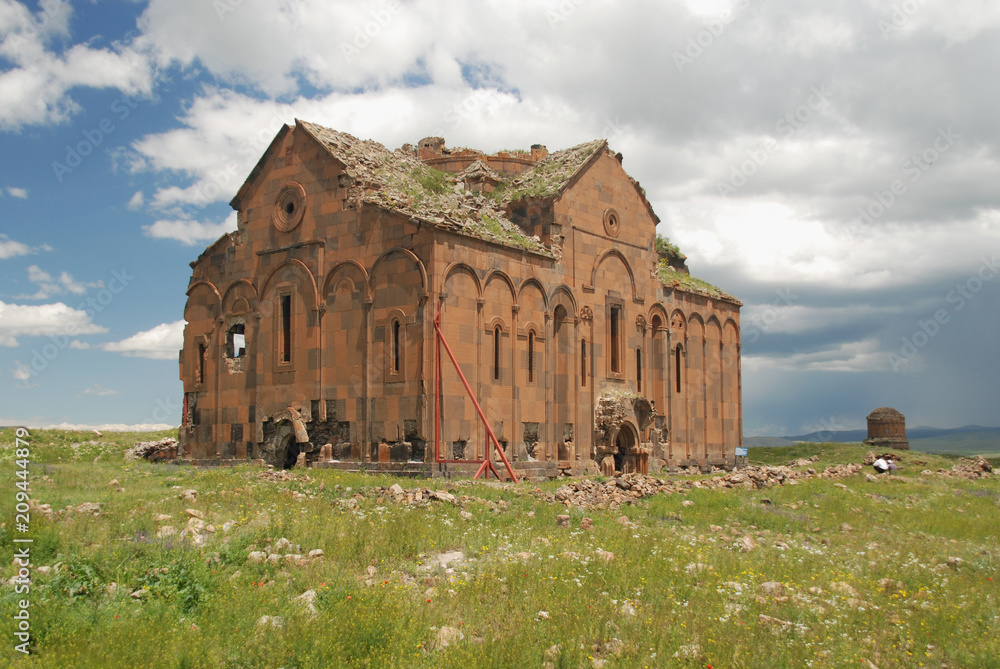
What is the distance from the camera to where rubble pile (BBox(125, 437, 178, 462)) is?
86.5ft

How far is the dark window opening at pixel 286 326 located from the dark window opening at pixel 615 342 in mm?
9427

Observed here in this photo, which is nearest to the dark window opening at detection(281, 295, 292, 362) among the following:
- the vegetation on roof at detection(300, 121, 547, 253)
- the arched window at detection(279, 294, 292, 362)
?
the arched window at detection(279, 294, 292, 362)

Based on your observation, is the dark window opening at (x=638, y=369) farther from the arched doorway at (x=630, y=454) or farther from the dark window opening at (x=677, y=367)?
the dark window opening at (x=677, y=367)

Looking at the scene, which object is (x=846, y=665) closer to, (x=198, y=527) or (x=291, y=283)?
(x=198, y=527)

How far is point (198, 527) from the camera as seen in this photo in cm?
1104

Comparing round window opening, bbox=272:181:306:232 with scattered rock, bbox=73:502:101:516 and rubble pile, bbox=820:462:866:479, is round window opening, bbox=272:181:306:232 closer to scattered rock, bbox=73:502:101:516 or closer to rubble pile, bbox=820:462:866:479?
scattered rock, bbox=73:502:101:516

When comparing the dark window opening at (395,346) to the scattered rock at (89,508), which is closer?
the scattered rock at (89,508)

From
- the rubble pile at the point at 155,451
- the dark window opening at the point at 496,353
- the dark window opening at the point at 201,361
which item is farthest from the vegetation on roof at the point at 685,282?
the rubble pile at the point at 155,451

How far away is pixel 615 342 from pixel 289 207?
1027cm

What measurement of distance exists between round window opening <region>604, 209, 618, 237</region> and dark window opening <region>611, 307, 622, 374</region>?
7.52 feet

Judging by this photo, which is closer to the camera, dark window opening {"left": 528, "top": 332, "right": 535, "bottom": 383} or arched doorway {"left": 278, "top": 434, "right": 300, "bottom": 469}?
dark window opening {"left": 528, "top": 332, "right": 535, "bottom": 383}

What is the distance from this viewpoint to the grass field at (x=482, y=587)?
7199 mm

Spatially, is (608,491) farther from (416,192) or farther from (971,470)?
(971,470)

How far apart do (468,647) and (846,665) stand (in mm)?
3315
